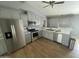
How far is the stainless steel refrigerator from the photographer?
325 centimetres

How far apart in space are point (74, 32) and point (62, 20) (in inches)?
61.5

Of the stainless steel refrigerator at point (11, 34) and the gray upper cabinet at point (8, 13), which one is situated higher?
the gray upper cabinet at point (8, 13)

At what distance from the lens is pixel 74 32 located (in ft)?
22.0

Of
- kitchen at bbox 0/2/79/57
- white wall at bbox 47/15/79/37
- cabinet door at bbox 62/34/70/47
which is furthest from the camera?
white wall at bbox 47/15/79/37

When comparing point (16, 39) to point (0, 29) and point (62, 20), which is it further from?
point (62, 20)

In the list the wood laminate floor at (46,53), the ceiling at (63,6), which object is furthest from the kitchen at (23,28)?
the ceiling at (63,6)

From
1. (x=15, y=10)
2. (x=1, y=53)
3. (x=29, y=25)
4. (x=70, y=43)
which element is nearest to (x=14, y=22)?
(x=15, y=10)

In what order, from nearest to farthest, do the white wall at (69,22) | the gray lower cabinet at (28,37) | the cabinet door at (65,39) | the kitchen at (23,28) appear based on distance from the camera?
the kitchen at (23,28), the cabinet door at (65,39), the gray lower cabinet at (28,37), the white wall at (69,22)

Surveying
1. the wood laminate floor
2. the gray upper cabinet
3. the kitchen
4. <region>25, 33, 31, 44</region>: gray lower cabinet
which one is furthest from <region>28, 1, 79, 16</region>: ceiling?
the wood laminate floor

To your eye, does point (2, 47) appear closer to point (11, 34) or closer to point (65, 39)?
point (11, 34)

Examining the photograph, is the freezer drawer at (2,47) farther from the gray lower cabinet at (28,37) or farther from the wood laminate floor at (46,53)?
the gray lower cabinet at (28,37)

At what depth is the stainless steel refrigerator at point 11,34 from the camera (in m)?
3.25

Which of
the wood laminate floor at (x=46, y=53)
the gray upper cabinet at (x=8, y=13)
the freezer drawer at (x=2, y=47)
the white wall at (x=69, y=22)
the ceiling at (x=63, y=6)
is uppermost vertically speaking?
the ceiling at (x=63, y=6)

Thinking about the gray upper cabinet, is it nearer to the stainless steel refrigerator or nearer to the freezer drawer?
the stainless steel refrigerator
